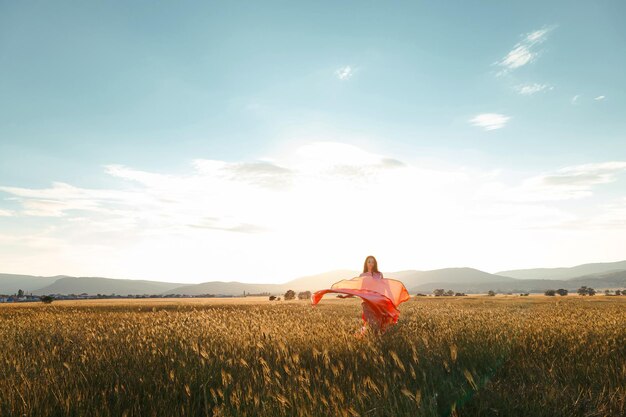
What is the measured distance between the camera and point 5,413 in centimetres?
374

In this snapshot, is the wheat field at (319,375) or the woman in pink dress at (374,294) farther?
the woman in pink dress at (374,294)

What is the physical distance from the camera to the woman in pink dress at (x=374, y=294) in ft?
29.9

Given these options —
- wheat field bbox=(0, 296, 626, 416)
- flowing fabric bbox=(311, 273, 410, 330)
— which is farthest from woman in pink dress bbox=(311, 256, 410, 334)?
wheat field bbox=(0, 296, 626, 416)

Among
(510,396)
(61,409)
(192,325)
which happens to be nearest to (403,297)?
(192,325)

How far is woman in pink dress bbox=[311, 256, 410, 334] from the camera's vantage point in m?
9.10

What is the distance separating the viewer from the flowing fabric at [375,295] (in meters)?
9.10

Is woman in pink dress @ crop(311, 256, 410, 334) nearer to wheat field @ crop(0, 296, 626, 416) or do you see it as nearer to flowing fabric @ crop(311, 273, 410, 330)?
flowing fabric @ crop(311, 273, 410, 330)

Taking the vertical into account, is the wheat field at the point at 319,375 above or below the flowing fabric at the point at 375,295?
below

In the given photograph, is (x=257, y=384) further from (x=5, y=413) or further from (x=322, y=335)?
(x=322, y=335)

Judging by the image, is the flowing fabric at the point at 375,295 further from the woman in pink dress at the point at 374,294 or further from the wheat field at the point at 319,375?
the wheat field at the point at 319,375

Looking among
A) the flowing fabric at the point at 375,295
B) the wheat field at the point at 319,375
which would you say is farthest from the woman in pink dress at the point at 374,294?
the wheat field at the point at 319,375

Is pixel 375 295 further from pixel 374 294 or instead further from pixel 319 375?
pixel 319 375

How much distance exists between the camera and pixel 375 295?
9180mm

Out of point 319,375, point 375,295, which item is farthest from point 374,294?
point 319,375
